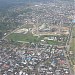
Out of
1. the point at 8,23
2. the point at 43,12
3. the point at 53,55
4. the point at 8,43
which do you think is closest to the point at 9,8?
the point at 43,12

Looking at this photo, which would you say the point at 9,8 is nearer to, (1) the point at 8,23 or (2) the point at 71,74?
(1) the point at 8,23

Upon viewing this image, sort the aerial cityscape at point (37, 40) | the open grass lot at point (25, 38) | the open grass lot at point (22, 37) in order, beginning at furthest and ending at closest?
the open grass lot at point (22, 37) < the open grass lot at point (25, 38) < the aerial cityscape at point (37, 40)

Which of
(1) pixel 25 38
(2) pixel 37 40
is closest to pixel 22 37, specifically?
(1) pixel 25 38

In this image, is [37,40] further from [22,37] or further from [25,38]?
[22,37]

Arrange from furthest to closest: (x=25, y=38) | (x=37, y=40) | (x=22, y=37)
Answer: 1. (x=22, y=37)
2. (x=25, y=38)
3. (x=37, y=40)

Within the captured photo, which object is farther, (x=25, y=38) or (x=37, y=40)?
(x=25, y=38)

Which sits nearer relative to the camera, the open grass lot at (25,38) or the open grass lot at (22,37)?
the open grass lot at (25,38)

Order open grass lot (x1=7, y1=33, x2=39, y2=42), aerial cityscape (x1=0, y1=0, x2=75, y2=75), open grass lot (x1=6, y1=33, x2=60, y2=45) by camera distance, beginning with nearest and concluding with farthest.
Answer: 1. aerial cityscape (x1=0, y1=0, x2=75, y2=75)
2. open grass lot (x1=6, y1=33, x2=60, y2=45)
3. open grass lot (x1=7, y1=33, x2=39, y2=42)

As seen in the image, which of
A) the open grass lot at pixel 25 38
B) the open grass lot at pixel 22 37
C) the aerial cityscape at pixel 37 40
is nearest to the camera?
the aerial cityscape at pixel 37 40
